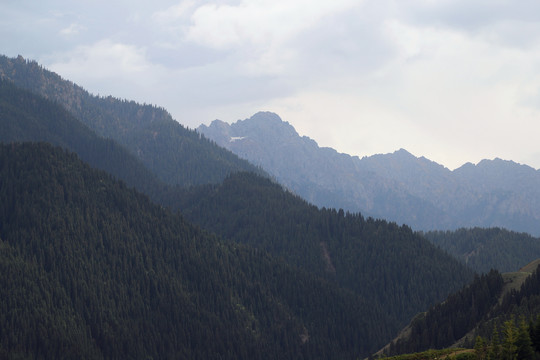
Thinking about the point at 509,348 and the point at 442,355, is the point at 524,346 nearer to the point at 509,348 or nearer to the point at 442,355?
the point at 509,348

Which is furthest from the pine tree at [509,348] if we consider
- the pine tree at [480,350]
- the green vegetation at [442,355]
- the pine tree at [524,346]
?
the green vegetation at [442,355]

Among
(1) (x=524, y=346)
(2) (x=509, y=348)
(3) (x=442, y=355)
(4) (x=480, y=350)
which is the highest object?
(1) (x=524, y=346)

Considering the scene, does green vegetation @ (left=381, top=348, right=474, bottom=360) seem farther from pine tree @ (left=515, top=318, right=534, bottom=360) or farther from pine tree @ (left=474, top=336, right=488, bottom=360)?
pine tree @ (left=515, top=318, right=534, bottom=360)

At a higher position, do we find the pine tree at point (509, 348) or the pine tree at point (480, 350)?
the pine tree at point (509, 348)

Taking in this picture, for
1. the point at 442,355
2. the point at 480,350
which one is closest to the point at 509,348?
the point at 480,350

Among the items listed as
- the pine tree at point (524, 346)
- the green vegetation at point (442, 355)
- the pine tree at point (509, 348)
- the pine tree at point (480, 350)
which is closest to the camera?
the pine tree at point (509, 348)

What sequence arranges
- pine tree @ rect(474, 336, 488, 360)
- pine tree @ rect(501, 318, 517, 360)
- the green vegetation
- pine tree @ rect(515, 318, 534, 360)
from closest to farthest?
pine tree @ rect(501, 318, 517, 360) < pine tree @ rect(515, 318, 534, 360) < pine tree @ rect(474, 336, 488, 360) < the green vegetation

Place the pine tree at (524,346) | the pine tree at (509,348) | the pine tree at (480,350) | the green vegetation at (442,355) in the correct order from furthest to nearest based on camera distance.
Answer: the green vegetation at (442,355)
the pine tree at (480,350)
the pine tree at (524,346)
the pine tree at (509,348)

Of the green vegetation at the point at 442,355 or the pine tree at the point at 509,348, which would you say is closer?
the pine tree at the point at 509,348

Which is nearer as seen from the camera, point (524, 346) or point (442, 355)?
point (524, 346)

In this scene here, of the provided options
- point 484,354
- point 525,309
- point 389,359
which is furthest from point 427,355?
point 525,309

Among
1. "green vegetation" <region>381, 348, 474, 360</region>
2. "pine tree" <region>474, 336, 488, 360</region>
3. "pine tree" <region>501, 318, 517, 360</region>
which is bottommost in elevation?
"green vegetation" <region>381, 348, 474, 360</region>

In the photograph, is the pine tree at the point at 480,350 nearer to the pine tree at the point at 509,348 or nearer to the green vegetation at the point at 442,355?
the green vegetation at the point at 442,355

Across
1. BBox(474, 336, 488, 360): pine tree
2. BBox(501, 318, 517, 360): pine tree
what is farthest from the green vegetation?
BBox(501, 318, 517, 360): pine tree
